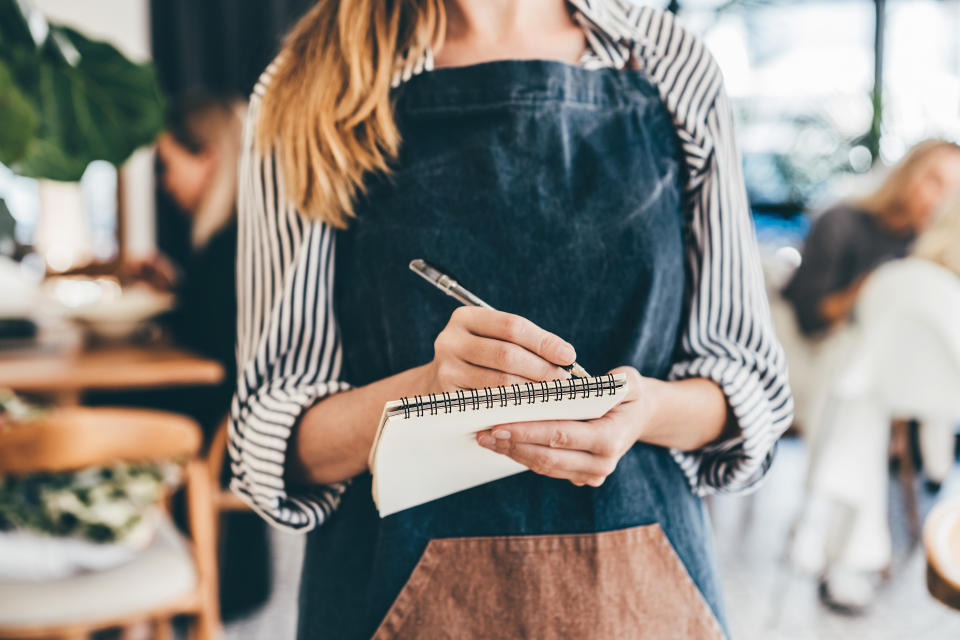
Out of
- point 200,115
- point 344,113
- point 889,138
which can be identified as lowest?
point 889,138

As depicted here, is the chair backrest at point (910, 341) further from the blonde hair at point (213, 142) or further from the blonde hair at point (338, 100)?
the blonde hair at point (338, 100)

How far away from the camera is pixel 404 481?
2.07 feet

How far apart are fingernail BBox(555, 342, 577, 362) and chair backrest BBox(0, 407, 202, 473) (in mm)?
1160

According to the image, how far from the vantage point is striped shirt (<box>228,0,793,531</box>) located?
722 mm

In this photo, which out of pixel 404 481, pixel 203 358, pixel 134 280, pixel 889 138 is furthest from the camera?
pixel 889 138

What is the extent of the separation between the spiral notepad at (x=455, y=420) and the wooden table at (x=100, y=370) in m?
1.71

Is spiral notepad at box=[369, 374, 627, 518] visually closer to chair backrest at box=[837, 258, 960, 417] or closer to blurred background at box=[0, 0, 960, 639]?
blurred background at box=[0, 0, 960, 639]

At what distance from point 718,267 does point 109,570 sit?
1375 mm

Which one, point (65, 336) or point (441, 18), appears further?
point (65, 336)

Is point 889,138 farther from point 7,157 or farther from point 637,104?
point 7,157

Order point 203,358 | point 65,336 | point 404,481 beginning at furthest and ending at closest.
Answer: point 65,336 → point 203,358 → point 404,481

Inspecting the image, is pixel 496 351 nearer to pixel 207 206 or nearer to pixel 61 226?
pixel 207 206

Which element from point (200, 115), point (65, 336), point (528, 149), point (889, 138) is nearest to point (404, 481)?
point (528, 149)

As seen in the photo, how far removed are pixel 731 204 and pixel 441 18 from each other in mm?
319
